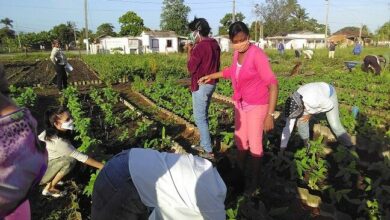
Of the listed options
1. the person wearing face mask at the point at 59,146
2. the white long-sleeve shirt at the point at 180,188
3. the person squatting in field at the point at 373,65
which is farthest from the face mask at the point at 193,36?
the person squatting in field at the point at 373,65

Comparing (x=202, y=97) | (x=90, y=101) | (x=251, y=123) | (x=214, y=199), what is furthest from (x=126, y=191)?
(x=90, y=101)

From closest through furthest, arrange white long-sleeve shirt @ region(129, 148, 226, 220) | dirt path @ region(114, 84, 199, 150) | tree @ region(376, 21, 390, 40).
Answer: white long-sleeve shirt @ region(129, 148, 226, 220) → dirt path @ region(114, 84, 199, 150) → tree @ region(376, 21, 390, 40)

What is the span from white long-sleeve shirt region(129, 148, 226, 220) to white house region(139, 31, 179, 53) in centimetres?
4306

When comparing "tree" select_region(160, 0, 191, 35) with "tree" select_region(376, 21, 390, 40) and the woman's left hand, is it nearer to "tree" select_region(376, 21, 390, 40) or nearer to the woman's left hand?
"tree" select_region(376, 21, 390, 40)

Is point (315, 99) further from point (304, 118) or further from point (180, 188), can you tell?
point (180, 188)

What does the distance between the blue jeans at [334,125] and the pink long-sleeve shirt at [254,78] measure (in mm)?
1333

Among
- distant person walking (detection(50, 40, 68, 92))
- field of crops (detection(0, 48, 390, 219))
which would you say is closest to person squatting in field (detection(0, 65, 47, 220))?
field of crops (detection(0, 48, 390, 219))

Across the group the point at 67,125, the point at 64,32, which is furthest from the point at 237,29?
the point at 64,32

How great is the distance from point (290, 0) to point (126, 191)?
246 ft

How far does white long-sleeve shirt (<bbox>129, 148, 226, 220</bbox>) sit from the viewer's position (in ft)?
5.31

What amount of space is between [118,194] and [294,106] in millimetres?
2889

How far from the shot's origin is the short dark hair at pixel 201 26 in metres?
4.00

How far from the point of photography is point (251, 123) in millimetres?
3457

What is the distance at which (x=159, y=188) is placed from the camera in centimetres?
165
